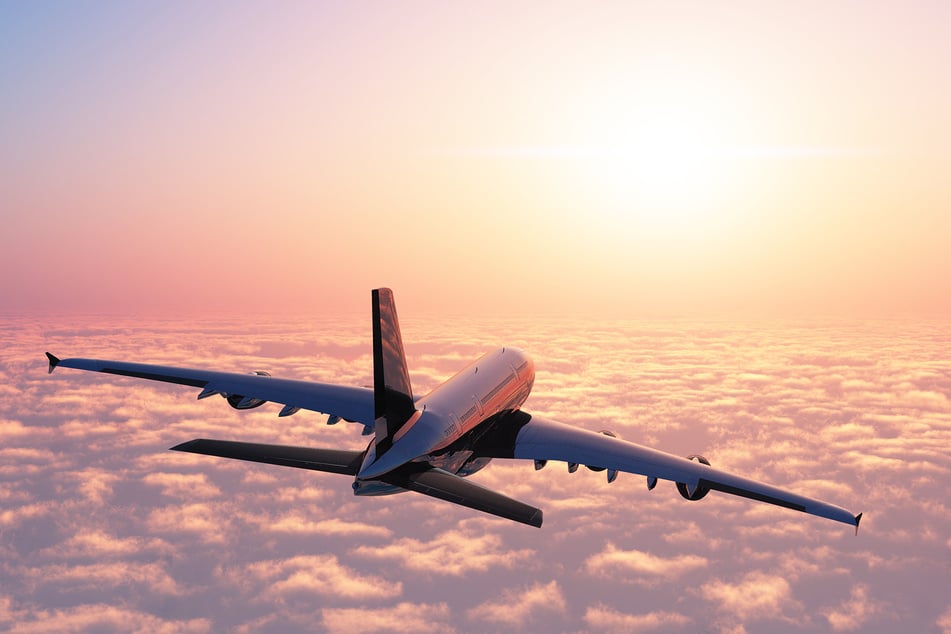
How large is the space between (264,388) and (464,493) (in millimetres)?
17759

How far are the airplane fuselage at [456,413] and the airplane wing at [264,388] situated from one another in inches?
167

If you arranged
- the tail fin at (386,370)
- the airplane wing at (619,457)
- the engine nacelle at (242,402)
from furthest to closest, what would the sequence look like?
the engine nacelle at (242,402), the tail fin at (386,370), the airplane wing at (619,457)

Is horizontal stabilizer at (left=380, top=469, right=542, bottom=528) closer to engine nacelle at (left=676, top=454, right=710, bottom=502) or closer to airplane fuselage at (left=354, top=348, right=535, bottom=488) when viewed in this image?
airplane fuselage at (left=354, top=348, right=535, bottom=488)

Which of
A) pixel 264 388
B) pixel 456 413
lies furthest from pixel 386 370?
pixel 264 388

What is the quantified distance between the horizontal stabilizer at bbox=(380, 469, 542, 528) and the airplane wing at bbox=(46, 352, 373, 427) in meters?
9.36

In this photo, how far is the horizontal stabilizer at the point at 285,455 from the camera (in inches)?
1043

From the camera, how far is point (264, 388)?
38.1 metres

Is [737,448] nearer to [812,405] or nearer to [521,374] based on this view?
[812,405]

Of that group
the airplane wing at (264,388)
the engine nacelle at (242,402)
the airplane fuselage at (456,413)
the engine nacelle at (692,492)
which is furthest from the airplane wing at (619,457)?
the engine nacelle at (242,402)

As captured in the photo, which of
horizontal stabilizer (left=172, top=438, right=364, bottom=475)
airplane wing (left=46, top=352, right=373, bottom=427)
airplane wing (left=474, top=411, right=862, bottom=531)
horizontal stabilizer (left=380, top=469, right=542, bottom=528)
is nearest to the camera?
horizontal stabilizer (left=380, top=469, right=542, bottom=528)

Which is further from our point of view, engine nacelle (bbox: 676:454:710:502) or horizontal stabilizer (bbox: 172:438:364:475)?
engine nacelle (bbox: 676:454:710:502)

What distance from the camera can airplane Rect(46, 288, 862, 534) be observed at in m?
26.0

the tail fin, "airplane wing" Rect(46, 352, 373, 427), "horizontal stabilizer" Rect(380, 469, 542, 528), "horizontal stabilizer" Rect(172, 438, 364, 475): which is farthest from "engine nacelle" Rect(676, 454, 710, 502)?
"airplane wing" Rect(46, 352, 373, 427)

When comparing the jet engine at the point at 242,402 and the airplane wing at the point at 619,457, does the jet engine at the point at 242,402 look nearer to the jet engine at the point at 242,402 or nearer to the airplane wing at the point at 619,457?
the jet engine at the point at 242,402
